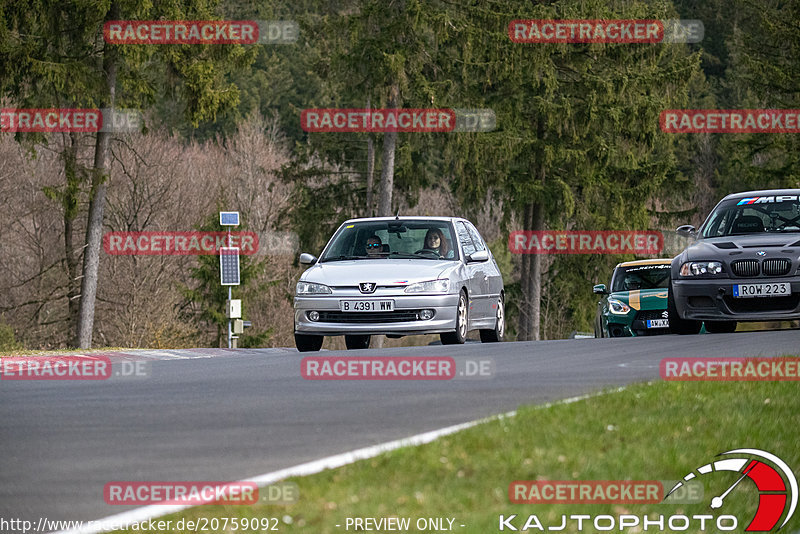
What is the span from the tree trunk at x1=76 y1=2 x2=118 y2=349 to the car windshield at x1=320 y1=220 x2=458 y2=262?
15.3m

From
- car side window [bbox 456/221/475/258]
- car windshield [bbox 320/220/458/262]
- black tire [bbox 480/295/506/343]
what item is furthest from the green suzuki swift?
car windshield [bbox 320/220/458/262]

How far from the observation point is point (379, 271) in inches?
654

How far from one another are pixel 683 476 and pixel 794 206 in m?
11.6

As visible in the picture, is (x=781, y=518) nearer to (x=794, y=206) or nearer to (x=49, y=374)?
(x=49, y=374)

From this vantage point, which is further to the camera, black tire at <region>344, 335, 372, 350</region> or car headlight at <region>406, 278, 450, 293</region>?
black tire at <region>344, 335, 372, 350</region>

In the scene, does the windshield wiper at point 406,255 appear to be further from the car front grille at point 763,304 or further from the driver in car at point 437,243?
the car front grille at point 763,304

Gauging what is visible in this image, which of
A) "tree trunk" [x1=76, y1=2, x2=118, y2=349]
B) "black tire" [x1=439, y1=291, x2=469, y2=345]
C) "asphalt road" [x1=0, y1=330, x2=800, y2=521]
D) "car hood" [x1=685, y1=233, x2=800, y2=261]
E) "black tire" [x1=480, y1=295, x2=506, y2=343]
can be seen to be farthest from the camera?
"tree trunk" [x1=76, y1=2, x2=118, y2=349]

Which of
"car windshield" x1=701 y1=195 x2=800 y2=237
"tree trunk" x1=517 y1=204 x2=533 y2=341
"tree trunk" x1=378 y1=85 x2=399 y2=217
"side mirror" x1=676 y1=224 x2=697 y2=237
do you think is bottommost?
"tree trunk" x1=517 y1=204 x2=533 y2=341

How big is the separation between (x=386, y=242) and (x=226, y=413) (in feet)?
28.4

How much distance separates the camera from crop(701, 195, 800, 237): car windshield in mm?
17548

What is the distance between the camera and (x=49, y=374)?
1331 cm

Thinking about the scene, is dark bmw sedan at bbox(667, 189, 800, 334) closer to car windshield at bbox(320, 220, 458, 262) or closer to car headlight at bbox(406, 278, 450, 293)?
car headlight at bbox(406, 278, 450, 293)

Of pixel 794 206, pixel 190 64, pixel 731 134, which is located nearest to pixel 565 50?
pixel 190 64

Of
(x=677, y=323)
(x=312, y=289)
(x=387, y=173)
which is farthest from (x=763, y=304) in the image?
(x=387, y=173)
